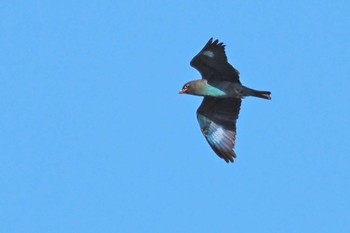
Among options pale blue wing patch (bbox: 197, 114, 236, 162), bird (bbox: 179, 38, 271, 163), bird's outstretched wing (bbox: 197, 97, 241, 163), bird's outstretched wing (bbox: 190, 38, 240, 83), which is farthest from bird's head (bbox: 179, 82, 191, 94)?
pale blue wing patch (bbox: 197, 114, 236, 162)

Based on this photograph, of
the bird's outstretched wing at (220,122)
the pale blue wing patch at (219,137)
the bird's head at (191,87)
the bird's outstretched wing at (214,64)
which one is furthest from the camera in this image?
the bird's outstretched wing at (220,122)

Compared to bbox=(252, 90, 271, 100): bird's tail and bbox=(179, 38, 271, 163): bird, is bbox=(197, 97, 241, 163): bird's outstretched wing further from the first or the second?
bbox=(252, 90, 271, 100): bird's tail

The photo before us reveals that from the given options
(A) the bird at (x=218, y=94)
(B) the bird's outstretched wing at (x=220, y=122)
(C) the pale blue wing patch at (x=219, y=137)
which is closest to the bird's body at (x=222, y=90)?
(A) the bird at (x=218, y=94)

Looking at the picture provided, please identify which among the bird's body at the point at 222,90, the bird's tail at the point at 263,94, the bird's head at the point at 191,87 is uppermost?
the bird's head at the point at 191,87

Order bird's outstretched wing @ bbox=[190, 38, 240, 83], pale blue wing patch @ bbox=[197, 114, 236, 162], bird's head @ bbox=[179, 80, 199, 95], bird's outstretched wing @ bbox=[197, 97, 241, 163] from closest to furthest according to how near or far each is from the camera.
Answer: bird's outstretched wing @ bbox=[190, 38, 240, 83] → bird's head @ bbox=[179, 80, 199, 95] → pale blue wing patch @ bbox=[197, 114, 236, 162] → bird's outstretched wing @ bbox=[197, 97, 241, 163]

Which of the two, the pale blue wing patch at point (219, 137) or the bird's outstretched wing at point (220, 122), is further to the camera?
the bird's outstretched wing at point (220, 122)

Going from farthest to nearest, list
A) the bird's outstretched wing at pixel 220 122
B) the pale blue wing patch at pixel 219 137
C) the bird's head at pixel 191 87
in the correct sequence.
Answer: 1. the bird's outstretched wing at pixel 220 122
2. the pale blue wing patch at pixel 219 137
3. the bird's head at pixel 191 87

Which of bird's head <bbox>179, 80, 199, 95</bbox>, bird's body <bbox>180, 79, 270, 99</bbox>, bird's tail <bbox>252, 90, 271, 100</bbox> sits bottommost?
bird's tail <bbox>252, 90, 271, 100</bbox>

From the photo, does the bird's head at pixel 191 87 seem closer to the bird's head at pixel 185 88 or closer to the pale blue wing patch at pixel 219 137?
the bird's head at pixel 185 88
